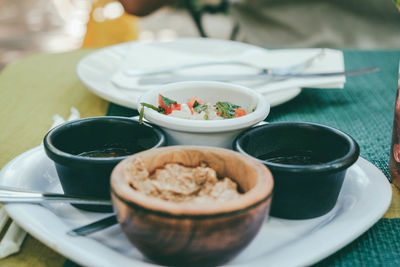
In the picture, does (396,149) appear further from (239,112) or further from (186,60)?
(186,60)

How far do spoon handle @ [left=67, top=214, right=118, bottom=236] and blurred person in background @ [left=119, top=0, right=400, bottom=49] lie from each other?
2.00m

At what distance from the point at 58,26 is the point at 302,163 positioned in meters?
4.90

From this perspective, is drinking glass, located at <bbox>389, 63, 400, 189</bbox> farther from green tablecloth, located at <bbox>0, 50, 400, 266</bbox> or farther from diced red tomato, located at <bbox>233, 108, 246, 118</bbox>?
→ diced red tomato, located at <bbox>233, 108, 246, 118</bbox>

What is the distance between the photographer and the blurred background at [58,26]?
4.43 meters

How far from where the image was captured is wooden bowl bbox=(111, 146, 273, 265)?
1.70 ft

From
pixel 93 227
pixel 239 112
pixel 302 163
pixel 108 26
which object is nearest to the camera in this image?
pixel 93 227

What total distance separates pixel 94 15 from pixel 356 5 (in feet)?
4.36

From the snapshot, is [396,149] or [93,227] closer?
[93,227]

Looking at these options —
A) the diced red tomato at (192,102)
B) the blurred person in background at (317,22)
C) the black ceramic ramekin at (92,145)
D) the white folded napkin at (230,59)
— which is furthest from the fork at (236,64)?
the blurred person in background at (317,22)

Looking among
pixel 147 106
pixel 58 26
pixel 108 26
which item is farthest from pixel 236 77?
pixel 58 26

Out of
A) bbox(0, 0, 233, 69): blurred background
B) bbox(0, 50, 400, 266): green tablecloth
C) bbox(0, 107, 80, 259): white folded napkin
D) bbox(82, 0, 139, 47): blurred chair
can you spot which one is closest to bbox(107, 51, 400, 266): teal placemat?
bbox(0, 50, 400, 266): green tablecloth

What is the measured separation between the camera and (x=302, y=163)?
775 mm

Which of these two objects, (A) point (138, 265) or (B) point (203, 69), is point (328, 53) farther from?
(A) point (138, 265)

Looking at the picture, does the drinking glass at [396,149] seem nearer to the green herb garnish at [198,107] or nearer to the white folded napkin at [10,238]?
the green herb garnish at [198,107]
